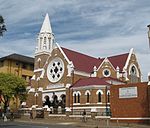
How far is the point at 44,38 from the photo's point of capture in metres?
69.8

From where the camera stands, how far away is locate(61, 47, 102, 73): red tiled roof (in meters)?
60.9

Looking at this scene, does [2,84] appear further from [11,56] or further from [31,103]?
[11,56]

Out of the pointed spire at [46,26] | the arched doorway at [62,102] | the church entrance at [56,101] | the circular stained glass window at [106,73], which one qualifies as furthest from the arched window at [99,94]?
the pointed spire at [46,26]

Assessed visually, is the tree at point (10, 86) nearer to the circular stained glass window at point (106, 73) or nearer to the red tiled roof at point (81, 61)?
the red tiled roof at point (81, 61)

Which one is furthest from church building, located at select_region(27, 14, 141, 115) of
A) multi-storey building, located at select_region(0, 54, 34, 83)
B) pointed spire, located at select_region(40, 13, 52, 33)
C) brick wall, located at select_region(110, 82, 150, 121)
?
multi-storey building, located at select_region(0, 54, 34, 83)

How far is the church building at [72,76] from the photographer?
5294 cm

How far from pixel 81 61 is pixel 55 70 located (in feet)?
18.8

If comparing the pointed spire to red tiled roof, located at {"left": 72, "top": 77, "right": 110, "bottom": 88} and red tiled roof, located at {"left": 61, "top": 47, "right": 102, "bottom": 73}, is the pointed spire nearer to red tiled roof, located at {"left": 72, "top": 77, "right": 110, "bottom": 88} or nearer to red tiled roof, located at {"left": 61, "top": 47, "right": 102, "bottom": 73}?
red tiled roof, located at {"left": 61, "top": 47, "right": 102, "bottom": 73}

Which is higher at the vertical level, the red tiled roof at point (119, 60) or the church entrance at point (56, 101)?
the red tiled roof at point (119, 60)

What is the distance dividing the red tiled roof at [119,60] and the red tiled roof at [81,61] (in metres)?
3.51

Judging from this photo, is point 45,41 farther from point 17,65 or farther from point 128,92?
point 128,92

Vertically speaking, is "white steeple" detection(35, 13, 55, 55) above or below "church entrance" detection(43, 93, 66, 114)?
above

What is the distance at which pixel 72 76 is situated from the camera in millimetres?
57875

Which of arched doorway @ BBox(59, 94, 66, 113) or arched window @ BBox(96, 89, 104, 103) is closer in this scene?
arched window @ BBox(96, 89, 104, 103)
